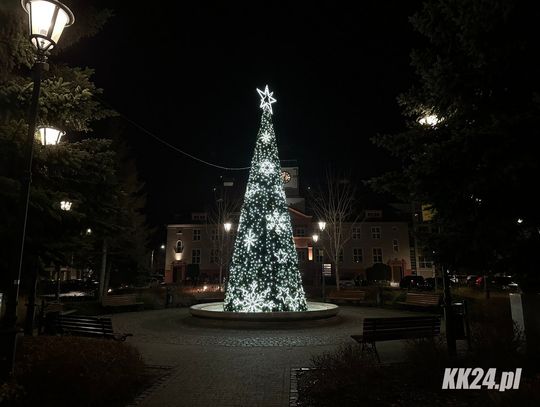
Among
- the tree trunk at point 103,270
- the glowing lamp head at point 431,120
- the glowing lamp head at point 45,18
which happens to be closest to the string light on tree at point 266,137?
the glowing lamp head at point 431,120

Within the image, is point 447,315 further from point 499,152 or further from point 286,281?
point 286,281

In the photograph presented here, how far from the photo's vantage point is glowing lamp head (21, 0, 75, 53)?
5699 mm

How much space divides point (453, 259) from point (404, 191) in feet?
5.85

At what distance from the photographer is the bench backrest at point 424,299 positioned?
18.2m

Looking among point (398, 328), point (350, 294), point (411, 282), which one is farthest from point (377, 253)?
point (398, 328)

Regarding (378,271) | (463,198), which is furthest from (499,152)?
(378,271)

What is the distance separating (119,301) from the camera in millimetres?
19625

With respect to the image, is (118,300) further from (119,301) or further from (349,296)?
(349,296)

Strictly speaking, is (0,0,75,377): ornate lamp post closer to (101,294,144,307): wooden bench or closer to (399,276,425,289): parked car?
(101,294,144,307): wooden bench

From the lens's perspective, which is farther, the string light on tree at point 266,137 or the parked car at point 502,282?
the string light on tree at point 266,137

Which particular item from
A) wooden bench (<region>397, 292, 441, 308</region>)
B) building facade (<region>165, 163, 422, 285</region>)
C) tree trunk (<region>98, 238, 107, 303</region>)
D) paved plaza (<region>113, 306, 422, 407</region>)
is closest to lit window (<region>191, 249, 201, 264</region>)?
building facade (<region>165, 163, 422, 285</region>)

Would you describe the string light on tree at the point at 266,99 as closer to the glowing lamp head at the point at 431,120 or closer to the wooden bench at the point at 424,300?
the glowing lamp head at the point at 431,120

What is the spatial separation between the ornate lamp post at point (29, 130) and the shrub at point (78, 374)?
Result: 1.64ft

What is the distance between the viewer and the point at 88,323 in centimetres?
962
